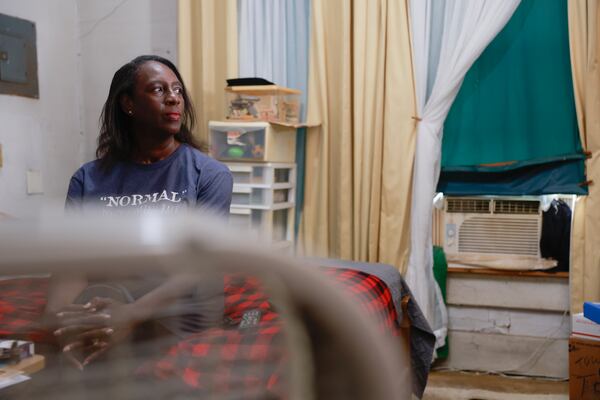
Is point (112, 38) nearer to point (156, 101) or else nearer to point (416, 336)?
point (156, 101)

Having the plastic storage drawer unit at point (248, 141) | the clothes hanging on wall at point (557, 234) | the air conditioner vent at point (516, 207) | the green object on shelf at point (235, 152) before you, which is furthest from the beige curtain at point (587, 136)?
the green object on shelf at point (235, 152)

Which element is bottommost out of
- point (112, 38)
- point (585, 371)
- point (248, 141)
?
point (585, 371)

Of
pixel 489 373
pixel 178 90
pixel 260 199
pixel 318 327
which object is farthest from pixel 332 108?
pixel 318 327

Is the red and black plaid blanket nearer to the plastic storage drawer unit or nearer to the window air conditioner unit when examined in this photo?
the plastic storage drawer unit

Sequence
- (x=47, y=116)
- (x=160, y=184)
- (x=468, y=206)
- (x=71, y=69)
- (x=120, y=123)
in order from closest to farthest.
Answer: (x=160, y=184) < (x=120, y=123) < (x=468, y=206) < (x=47, y=116) < (x=71, y=69)

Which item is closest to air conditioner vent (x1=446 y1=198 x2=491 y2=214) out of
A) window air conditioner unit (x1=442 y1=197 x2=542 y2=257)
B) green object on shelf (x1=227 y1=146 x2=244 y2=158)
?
window air conditioner unit (x1=442 y1=197 x2=542 y2=257)

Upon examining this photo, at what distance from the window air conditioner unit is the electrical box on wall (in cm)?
193

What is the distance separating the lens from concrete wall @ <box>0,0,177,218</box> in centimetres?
266

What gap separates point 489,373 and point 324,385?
2.52 m

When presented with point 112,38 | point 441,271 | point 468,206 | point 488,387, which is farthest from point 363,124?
point 112,38

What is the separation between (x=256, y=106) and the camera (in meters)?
2.51

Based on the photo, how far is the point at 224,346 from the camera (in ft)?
1.39

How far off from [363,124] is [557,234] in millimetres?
937

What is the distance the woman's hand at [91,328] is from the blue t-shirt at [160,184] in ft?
3.85
